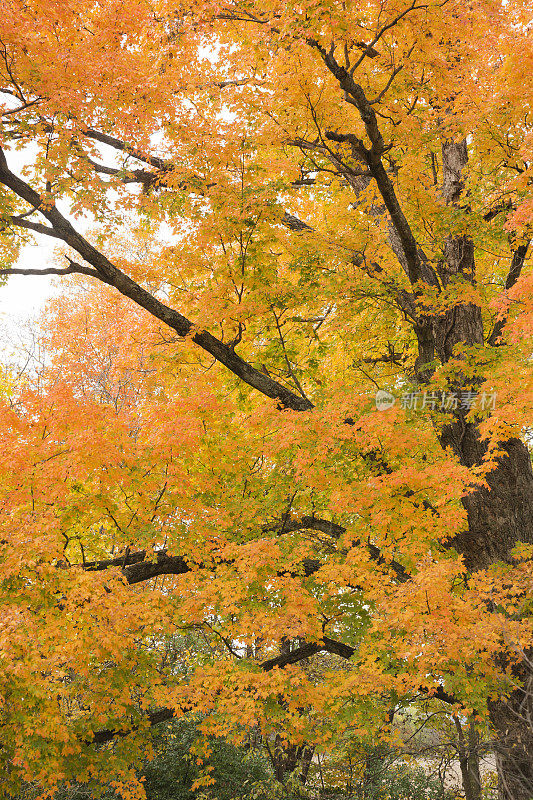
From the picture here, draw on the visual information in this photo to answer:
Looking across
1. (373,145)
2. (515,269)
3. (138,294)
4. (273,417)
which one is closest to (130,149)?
(138,294)

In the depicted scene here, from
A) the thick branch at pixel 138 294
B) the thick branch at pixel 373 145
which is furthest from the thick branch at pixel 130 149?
the thick branch at pixel 373 145

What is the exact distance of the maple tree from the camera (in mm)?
5172

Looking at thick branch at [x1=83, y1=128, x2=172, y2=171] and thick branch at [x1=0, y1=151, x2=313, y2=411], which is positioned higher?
thick branch at [x1=83, y1=128, x2=172, y2=171]

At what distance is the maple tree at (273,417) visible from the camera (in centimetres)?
517

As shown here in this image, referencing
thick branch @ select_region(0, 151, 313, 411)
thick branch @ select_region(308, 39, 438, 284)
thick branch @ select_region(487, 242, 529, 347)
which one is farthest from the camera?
thick branch @ select_region(487, 242, 529, 347)

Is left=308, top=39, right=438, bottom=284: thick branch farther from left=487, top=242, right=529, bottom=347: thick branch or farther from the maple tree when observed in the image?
left=487, top=242, right=529, bottom=347: thick branch

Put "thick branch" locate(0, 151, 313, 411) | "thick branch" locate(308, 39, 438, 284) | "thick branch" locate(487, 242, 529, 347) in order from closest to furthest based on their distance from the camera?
"thick branch" locate(308, 39, 438, 284) → "thick branch" locate(0, 151, 313, 411) → "thick branch" locate(487, 242, 529, 347)

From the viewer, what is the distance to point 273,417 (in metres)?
6.70

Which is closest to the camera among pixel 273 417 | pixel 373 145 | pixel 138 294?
pixel 373 145

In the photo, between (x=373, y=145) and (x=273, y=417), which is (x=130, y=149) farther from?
(x=273, y=417)

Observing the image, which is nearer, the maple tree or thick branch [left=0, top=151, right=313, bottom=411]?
the maple tree

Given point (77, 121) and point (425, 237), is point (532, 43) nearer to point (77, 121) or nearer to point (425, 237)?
point (425, 237)

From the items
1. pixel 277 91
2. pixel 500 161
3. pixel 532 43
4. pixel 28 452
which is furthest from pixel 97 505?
pixel 532 43

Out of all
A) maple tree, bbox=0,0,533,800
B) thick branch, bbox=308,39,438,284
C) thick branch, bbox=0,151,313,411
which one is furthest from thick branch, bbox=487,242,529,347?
thick branch, bbox=0,151,313,411
